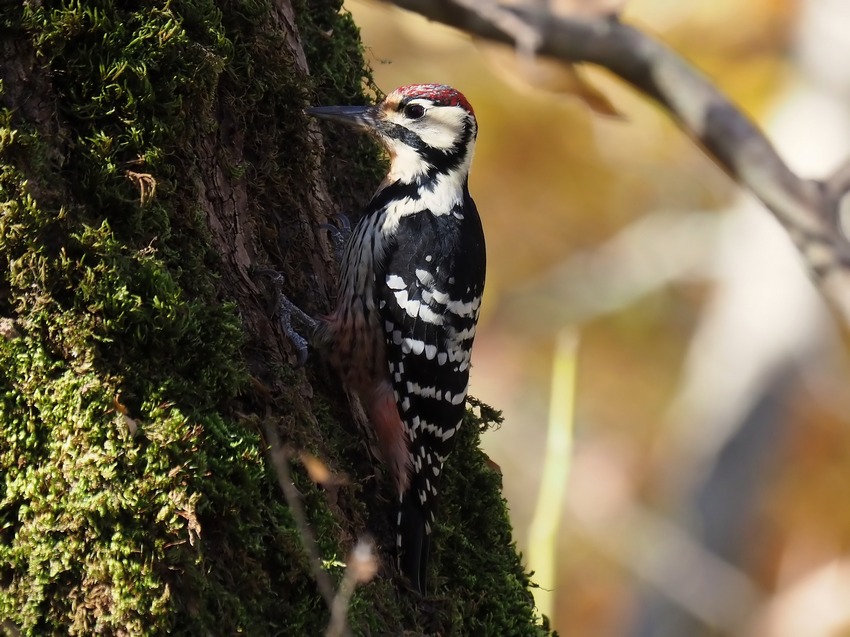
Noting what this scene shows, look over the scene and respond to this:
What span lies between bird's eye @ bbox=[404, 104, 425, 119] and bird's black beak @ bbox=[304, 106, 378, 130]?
0.72 feet

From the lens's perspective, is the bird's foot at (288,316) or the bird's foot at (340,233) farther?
the bird's foot at (340,233)

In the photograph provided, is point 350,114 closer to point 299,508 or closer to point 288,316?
point 288,316

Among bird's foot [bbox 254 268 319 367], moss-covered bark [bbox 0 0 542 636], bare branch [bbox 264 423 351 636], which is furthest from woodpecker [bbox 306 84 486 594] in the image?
bare branch [bbox 264 423 351 636]

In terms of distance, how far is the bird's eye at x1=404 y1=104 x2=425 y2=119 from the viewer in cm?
347

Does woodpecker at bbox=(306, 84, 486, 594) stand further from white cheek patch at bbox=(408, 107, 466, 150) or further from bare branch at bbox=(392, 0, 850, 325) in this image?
bare branch at bbox=(392, 0, 850, 325)

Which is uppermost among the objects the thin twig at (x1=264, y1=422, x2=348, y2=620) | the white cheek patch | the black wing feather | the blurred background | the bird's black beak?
the bird's black beak

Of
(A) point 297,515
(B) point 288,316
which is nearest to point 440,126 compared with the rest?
(B) point 288,316

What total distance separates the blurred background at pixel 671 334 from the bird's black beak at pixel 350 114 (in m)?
3.44

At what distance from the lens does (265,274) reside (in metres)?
2.61

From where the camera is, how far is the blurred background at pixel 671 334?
6.84 m

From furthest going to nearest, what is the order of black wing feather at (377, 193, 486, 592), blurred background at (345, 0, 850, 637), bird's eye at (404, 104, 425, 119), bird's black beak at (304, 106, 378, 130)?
blurred background at (345, 0, 850, 637), bird's eye at (404, 104, 425, 119), black wing feather at (377, 193, 486, 592), bird's black beak at (304, 106, 378, 130)

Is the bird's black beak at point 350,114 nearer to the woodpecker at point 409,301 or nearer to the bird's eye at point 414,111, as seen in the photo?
the woodpecker at point 409,301

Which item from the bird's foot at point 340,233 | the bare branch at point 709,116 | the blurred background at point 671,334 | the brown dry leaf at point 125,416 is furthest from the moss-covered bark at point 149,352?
the blurred background at point 671,334

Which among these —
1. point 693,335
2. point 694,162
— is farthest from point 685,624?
point 694,162
